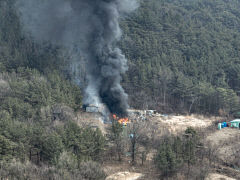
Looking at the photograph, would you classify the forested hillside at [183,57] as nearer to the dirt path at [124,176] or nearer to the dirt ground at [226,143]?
the dirt ground at [226,143]

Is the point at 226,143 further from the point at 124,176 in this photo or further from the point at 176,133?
the point at 124,176

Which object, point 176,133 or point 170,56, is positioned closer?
point 176,133

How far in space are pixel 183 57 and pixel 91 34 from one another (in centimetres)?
2226

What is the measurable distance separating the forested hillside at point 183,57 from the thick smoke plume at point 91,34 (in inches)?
229

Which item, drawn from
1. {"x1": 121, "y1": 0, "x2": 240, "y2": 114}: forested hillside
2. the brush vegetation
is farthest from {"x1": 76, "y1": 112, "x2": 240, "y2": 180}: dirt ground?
{"x1": 121, "y1": 0, "x2": 240, "y2": 114}: forested hillside

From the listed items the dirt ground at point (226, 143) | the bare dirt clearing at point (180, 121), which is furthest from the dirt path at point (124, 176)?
the bare dirt clearing at point (180, 121)

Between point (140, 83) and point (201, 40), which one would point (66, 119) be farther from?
point (201, 40)

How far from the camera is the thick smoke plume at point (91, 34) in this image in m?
48.7

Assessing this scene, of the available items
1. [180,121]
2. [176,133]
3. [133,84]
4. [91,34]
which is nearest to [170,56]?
[133,84]

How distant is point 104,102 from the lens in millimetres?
48125

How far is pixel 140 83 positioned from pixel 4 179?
36.2 metres

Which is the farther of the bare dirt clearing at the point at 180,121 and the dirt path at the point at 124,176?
the bare dirt clearing at the point at 180,121

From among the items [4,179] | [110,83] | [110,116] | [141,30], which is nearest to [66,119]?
[110,116]

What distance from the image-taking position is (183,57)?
216 feet
